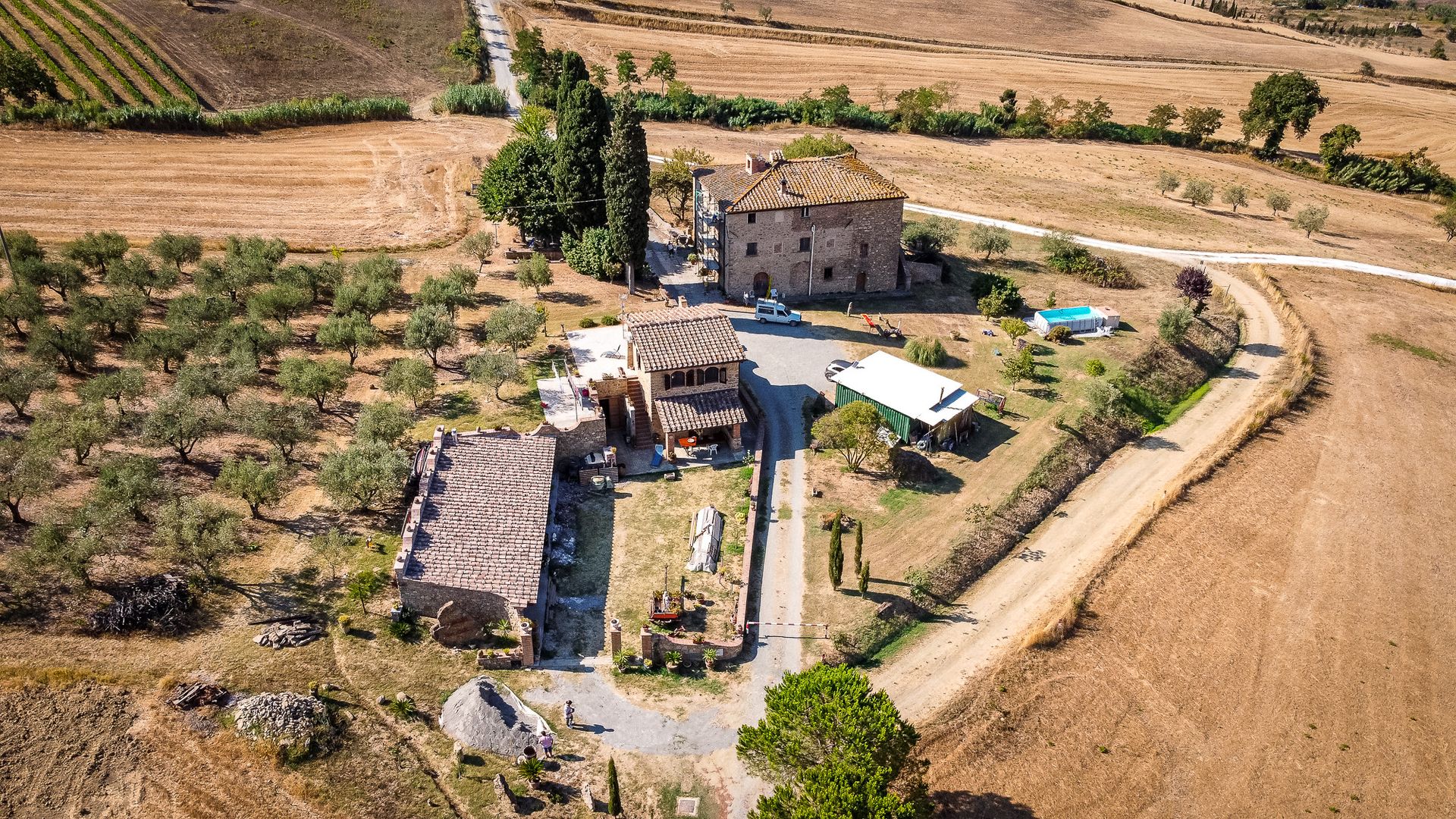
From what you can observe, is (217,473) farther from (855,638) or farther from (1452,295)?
(1452,295)

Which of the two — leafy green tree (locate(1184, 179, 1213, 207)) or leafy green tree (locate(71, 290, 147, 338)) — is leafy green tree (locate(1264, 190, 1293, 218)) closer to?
leafy green tree (locate(1184, 179, 1213, 207))

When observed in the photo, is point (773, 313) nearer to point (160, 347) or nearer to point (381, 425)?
point (381, 425)

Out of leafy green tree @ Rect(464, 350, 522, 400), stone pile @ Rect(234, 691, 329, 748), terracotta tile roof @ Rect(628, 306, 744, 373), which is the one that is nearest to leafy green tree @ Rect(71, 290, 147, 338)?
leafy green tree @ Rect(464, 350, 522, 400)

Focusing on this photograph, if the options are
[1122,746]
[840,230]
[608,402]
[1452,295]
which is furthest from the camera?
[1452,295]

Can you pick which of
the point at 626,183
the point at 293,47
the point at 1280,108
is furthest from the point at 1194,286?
the point at 293,47

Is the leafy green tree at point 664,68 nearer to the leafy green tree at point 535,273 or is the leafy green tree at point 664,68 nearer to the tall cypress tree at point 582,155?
the tall cypress tree at point 582,155

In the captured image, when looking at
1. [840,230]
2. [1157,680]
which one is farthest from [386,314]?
[1157,680]

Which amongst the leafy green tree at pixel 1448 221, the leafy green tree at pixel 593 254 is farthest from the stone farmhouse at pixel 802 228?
the leafy green tree at pixel 1448 221
